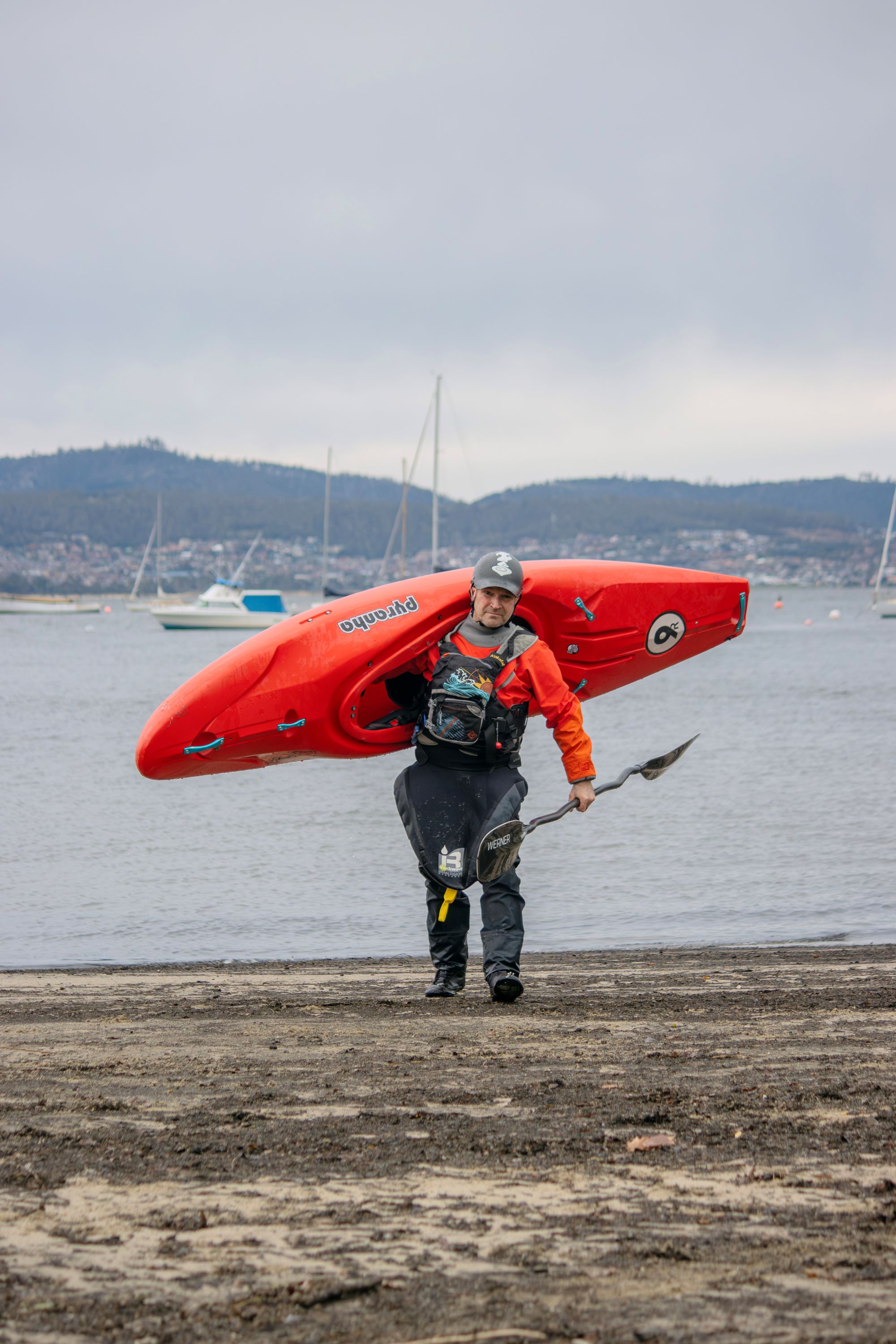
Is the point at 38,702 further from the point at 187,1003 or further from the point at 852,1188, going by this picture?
the point at 852,1188

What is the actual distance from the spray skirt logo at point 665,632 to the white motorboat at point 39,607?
348 ft

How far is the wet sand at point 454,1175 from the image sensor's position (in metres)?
2.15

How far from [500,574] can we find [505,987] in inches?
66.1

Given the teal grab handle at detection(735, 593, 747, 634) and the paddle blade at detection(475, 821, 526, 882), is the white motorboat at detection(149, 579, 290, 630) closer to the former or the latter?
the teal grab handle at detection(735, 593, 747, 634)

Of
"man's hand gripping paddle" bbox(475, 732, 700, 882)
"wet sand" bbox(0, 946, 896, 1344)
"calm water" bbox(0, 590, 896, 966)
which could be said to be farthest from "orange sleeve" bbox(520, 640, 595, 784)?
"calm water" bbox(0, 590, 896, 966)

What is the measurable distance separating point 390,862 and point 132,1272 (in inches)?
318

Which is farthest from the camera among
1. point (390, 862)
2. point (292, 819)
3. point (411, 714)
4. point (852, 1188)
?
point (292, 819)

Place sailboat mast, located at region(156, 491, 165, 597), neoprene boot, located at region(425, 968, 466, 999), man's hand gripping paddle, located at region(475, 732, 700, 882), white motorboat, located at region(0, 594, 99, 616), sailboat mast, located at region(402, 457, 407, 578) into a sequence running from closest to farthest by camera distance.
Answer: man's hand gripping paddle, located at region(475, 732, 700, 882) → neoprene boot, located at region(425, 968, 466, 999) → sailboat mast, located at region(402, 457, 407, 578) → sailboat mast, located at region(156, 491, 165, 597) → white motorboat, located at region(0, 594, 99, 616)

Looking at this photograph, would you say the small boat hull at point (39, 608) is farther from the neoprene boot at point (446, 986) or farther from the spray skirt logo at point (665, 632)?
the neoprene boot at point (446, 986)

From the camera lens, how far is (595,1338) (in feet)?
6.63

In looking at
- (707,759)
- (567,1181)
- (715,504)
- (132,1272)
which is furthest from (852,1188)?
(715,504)

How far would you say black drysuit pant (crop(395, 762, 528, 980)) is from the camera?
4.88m

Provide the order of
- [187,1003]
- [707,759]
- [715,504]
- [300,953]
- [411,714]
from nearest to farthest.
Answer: [187,1003], [411,714], [300,953], [707,759], [715,504]

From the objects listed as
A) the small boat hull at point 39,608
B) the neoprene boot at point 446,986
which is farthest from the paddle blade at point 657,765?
the small boat hull at point 39,608
